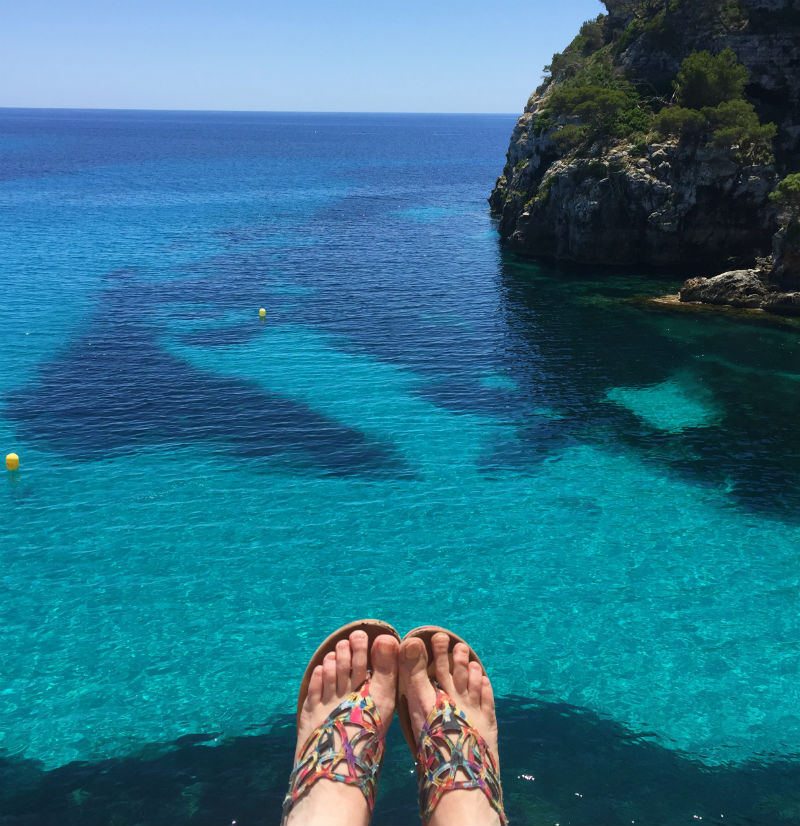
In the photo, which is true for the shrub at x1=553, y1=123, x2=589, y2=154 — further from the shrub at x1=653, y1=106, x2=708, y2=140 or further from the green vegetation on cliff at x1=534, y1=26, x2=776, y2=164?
the shrub at x1=653, y1=106, x2=708, y2=140

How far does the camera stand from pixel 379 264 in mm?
49125

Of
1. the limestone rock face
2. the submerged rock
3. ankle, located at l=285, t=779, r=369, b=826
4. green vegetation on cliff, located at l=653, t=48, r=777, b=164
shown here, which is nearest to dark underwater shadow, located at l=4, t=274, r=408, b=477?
ankle, located at l=285, t=779, r=369, b=826

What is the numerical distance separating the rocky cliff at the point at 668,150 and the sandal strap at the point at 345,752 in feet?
127

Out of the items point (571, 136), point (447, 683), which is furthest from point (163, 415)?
point (571, 136)

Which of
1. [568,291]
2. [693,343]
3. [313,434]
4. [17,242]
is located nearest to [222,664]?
[313,434]

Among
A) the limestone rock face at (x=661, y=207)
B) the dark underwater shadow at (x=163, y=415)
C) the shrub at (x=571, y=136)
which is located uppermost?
the shrub at (x=571, y=136)

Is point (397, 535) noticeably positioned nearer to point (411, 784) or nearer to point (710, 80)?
point (411, 784)

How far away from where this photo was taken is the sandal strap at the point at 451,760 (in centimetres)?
686

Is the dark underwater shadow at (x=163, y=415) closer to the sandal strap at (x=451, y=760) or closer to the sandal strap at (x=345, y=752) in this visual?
the sandal strap at (x=345, y=752)

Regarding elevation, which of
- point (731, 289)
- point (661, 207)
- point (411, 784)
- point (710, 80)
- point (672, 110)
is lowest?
point (411, 784)

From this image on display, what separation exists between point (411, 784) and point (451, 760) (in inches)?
183

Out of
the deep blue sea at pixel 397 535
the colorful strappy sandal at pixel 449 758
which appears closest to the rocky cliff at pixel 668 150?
the deep blue sea at pixel 397 535

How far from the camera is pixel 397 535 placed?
18.4m

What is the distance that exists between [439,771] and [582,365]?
25141mm
